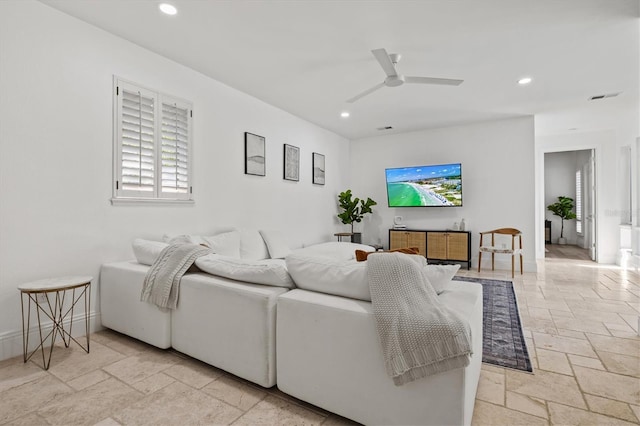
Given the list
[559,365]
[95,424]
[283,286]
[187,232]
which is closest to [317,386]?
[283,286]

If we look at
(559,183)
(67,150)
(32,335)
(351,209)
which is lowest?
(32,335)

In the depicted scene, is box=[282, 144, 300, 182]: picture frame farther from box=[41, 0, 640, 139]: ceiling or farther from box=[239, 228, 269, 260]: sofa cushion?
box=[239, 228, 269, 260]: sofa cushion

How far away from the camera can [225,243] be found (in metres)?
3.66

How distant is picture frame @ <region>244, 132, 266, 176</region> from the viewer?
4.43m

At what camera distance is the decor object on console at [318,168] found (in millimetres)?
5962

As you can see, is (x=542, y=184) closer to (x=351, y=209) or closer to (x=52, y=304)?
(x=351, y=209)

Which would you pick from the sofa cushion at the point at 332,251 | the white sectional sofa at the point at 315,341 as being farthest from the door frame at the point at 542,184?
the white sectional sofa at the point at 315,341

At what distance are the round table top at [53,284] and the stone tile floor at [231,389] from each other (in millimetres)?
547

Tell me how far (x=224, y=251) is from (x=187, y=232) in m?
0.48

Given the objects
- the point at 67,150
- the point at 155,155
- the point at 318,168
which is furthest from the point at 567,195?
the point at 67,150

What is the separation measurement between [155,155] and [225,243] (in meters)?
1.17

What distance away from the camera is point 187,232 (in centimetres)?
364

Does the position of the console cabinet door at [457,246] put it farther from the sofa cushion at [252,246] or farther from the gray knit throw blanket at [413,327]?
the gray knit throw blanket at [413,327]

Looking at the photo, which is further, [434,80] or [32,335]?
[434,80]
